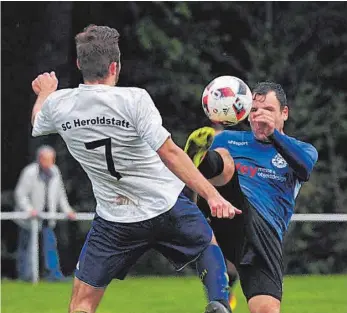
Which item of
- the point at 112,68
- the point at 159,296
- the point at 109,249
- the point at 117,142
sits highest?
the point at 112,68

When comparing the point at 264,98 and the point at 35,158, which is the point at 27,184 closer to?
the point at 35,158

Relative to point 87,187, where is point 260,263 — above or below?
above

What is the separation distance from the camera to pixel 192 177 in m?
5.81

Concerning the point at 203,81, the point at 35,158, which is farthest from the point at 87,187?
the point at 203,81

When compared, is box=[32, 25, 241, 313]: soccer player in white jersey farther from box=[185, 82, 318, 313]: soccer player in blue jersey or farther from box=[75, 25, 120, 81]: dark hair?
box=[185, 82, 318, 313]: soccer player in blue jersey

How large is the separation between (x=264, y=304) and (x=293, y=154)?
89 centimetres

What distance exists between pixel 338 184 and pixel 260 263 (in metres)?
11.4

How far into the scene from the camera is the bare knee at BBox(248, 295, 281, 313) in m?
6.63

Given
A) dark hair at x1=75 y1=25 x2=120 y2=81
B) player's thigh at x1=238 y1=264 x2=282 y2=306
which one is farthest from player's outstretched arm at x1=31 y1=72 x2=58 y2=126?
player's thigh at x1=238 y1=264 x2=282 y2=306

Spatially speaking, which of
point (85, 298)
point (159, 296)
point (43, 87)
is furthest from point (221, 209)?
point (159, 296)

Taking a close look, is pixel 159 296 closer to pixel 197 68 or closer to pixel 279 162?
pixel 279 162

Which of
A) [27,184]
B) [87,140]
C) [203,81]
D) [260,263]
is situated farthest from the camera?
[203,81]

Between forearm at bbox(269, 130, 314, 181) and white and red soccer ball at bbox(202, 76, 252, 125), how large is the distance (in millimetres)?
231

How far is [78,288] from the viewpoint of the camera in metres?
6.38
